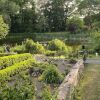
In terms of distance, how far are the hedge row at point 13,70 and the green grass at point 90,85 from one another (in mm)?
3468

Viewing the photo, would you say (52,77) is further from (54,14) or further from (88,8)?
(88,8)

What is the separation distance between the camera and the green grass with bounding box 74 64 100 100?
1454cm

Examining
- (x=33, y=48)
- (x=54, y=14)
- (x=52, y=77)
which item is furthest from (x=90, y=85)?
(x=54, y=14)

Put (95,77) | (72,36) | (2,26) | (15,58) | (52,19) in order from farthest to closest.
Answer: (52,19) < (72,36) < (2,26) < (15,58) < (95,77)

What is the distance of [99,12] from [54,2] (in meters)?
9.90

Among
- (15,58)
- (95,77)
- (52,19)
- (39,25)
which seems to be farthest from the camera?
(52,19)

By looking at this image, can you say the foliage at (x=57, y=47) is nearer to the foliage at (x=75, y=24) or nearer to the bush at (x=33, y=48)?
the bush at (x=33, y=48)

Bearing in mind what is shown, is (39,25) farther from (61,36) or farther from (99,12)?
(99,12)

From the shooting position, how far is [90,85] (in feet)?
56.9

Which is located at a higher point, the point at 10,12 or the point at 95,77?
the point at 10,12

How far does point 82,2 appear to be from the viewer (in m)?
73.8

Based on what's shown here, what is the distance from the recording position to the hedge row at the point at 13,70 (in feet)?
52.9

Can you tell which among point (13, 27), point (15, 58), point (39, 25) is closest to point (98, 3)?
point (39, 25)

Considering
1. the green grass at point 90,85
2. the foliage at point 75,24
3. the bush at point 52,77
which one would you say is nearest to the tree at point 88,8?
the foliage at point 75,24
